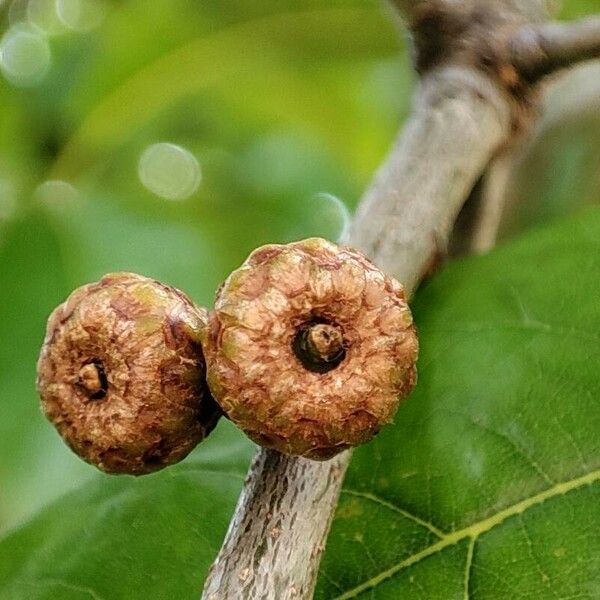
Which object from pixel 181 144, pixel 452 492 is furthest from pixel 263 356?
pixel 181 144

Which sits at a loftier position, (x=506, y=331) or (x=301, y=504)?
(x=301, y=504)

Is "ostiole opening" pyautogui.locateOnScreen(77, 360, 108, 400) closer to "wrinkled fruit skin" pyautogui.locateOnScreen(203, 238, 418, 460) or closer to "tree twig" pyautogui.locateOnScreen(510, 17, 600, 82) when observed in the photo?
"wrinkled fruit skin" pyautogui.locateOnScreen(203, 238, 418, 460)

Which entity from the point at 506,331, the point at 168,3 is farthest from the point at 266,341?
the point at 168,3

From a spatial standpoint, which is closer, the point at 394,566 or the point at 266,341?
the point at 266,341

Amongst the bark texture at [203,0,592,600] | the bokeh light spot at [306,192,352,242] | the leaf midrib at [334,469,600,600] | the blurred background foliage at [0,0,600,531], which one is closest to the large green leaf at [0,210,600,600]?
the leaf midrib at [334,469,600,600]

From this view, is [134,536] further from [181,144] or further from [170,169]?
[170,169]

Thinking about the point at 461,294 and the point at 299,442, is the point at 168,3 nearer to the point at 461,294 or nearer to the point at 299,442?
the point at 461,294
